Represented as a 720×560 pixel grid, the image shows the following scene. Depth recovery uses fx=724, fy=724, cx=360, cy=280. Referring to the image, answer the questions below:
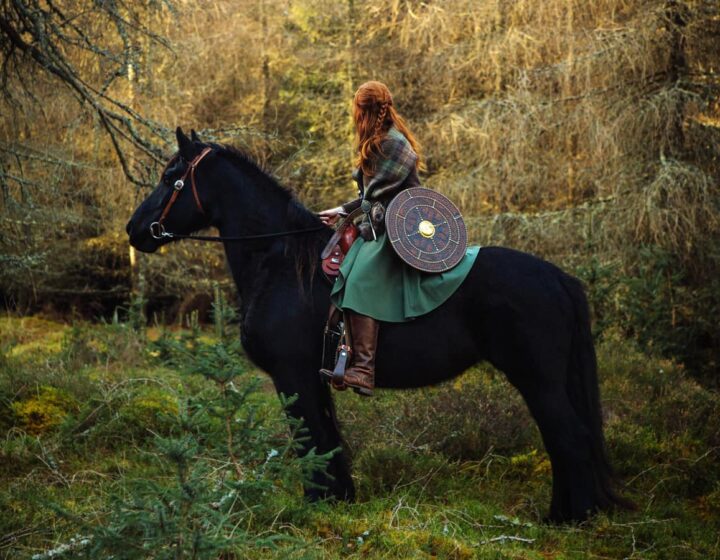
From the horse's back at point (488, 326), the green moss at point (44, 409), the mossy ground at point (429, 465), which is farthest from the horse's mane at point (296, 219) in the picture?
the green moss at point (44, 409)

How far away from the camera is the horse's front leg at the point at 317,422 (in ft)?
16.6

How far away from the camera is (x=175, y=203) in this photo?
5355 mm

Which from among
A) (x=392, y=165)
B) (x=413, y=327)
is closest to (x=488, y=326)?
(x=413, y=327)

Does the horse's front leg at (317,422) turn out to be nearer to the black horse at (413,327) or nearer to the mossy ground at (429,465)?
the black horse at (413,327)

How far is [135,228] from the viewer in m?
5.41

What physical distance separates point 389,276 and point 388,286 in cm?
7

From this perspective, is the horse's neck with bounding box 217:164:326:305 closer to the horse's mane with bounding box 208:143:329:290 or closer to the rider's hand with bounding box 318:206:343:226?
the horse's mane with bounding box 208:143:329:290

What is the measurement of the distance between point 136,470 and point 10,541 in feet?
5.67

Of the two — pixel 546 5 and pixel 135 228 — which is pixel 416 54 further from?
pixel 135 228

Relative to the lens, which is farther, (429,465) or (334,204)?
(334,204)

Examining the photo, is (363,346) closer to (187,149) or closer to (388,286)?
(388,286)

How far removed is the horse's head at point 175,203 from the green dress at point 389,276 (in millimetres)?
1250

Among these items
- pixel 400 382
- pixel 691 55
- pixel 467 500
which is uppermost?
pixel 691 55

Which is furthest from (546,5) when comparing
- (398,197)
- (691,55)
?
(398,197)
